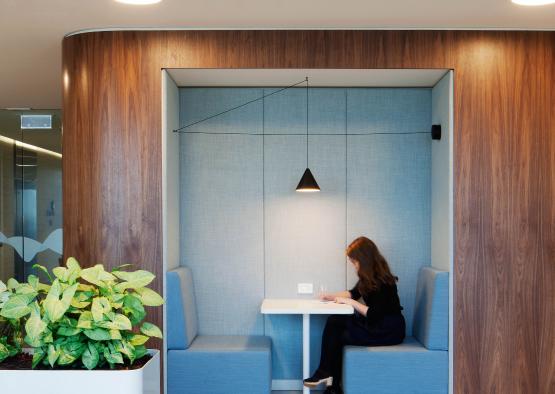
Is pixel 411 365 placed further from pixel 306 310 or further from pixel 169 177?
pixel 169 177

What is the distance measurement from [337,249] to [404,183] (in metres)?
0.71

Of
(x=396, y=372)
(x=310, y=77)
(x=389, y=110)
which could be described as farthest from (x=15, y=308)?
(x=389, y=110)

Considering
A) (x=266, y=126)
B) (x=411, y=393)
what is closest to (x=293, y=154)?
(x=266, y=126)

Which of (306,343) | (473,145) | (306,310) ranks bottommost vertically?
(306,343)

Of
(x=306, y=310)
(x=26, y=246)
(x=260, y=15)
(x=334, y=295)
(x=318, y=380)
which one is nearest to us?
(x=260, y=15)

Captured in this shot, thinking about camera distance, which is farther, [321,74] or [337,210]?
[337,210]

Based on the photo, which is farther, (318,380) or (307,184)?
(307,184)

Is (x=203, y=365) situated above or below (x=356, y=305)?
below

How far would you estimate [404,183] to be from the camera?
5.31 meters

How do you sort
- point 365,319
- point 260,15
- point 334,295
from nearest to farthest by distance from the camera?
point 260,15
point 365,319
point 334,295

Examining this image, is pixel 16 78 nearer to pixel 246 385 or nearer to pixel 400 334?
pixel 246 385

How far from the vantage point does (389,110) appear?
533 cm

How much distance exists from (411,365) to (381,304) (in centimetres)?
45

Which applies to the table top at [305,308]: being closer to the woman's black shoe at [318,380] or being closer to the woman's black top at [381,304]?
the woman's black top at [381,304]
